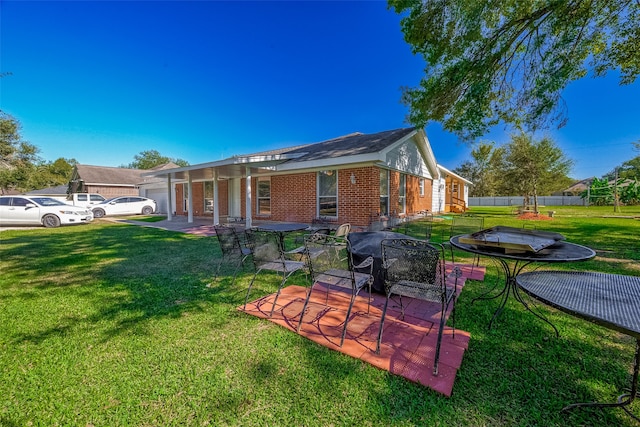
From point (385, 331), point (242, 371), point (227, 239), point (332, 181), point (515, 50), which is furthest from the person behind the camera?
point (332, 181)

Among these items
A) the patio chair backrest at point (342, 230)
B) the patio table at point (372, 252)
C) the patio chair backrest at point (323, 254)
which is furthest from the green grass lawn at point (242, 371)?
the patio chair backrest at point (342, 230)

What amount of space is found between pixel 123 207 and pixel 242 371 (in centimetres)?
2176

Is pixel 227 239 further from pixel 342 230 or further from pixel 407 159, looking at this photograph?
pixel 407 159

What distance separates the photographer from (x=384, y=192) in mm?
10789

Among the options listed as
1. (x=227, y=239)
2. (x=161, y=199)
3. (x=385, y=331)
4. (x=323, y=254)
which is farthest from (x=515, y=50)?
(x=161, y=199)

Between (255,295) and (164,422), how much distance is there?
2253 millimetres

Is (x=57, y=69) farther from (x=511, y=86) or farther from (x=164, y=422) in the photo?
(x=511, y=86)

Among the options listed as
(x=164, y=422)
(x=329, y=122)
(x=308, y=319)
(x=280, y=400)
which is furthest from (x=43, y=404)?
(x=329, y=122)

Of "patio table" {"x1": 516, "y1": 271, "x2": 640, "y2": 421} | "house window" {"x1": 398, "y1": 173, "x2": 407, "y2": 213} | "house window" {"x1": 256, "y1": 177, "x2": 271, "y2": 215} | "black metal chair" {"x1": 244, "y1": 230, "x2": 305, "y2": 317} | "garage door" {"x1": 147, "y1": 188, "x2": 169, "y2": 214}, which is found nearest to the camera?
"patio table" {"x1": 516, "y1": 271, "x2": 640, "y2": 421}

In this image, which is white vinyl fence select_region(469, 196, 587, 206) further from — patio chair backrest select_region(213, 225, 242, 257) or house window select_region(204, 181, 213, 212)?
patio chair backrest select_region(213, 225, 242, 257)

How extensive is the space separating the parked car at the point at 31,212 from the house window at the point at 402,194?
15924 mm

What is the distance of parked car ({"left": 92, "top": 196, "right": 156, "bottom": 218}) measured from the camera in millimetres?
18087

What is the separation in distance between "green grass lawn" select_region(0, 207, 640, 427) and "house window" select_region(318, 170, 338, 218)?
6948 mm

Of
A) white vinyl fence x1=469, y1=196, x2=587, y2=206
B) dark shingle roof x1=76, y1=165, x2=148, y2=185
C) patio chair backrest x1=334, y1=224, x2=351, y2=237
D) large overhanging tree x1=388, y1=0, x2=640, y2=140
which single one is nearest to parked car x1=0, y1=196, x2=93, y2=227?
patio chair backrest x1=334, y1=224, x2=351, y2=237
